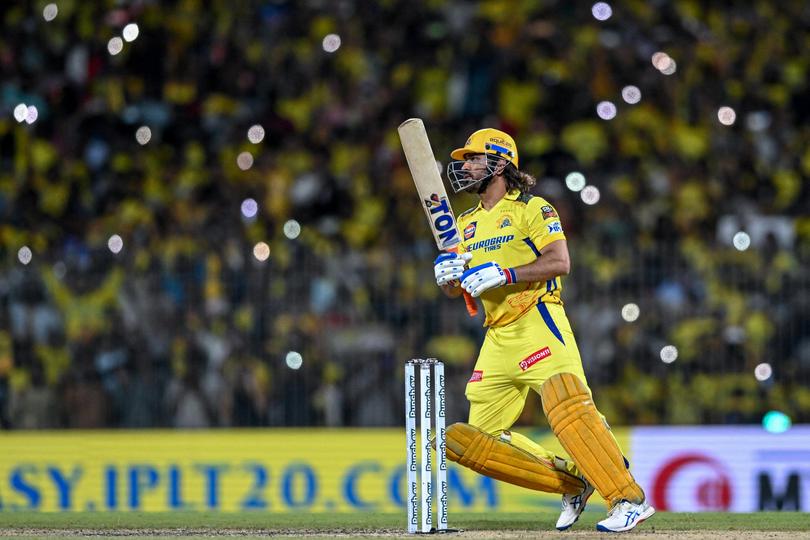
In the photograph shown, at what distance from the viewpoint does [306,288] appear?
31.6 ft

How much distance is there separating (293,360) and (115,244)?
1551mm

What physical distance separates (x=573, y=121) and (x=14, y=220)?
4.86m

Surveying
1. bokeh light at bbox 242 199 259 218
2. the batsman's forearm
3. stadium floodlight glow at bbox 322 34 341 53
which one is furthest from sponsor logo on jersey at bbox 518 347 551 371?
stadium floodlight glow at bbox 322 34 341 53

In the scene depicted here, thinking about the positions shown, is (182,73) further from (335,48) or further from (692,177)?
(692,177)

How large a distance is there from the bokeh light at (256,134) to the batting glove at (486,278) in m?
6.94

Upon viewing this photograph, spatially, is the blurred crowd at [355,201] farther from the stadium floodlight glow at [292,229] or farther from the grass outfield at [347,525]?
the grass outfield at [347,525]

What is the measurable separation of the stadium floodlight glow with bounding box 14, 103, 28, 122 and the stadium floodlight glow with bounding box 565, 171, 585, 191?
4.83 m

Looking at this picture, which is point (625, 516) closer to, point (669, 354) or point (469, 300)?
point (469, 300)

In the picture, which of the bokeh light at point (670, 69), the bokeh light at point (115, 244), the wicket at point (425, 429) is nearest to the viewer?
the wicket at point (425, 429)

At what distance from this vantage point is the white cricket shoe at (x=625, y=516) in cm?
567

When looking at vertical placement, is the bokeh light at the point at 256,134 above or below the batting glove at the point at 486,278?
above

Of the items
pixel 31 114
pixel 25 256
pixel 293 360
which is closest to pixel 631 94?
pixel 293 360

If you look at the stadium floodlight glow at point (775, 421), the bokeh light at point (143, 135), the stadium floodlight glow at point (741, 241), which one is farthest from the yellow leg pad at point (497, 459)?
the bokeh light at point (143, 135)

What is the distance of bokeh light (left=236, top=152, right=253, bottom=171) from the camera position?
12.2 m
